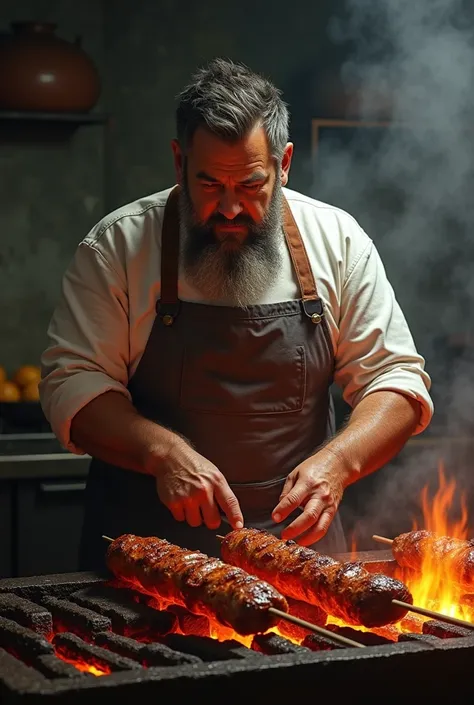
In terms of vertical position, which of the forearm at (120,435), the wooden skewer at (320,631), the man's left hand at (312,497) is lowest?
the wooden skewer at (320,631)

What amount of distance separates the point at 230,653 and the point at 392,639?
1.54 feet

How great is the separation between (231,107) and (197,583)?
4.18 ft

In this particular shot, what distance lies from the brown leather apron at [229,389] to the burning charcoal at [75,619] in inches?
29.8

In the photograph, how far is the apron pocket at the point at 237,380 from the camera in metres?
3.31

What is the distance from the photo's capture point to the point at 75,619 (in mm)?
2436

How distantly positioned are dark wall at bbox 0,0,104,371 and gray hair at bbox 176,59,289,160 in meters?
2.29

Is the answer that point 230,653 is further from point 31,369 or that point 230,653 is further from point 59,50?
point 59,50

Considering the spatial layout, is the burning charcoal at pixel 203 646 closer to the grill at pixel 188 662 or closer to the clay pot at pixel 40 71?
the grill at pixel 188 662

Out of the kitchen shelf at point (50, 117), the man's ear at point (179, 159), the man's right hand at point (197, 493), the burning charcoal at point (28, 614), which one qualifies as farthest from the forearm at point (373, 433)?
the kitchen shelf at point (50, 117)

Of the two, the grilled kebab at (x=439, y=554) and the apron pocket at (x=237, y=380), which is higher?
the apron pocket at (x=237, y=380)

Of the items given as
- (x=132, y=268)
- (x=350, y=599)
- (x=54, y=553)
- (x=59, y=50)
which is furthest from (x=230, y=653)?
(x=59, y=50)

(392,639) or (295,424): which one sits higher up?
(295,424)

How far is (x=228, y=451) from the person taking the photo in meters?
3.32

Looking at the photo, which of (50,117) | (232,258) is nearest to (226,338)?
(232,258)
